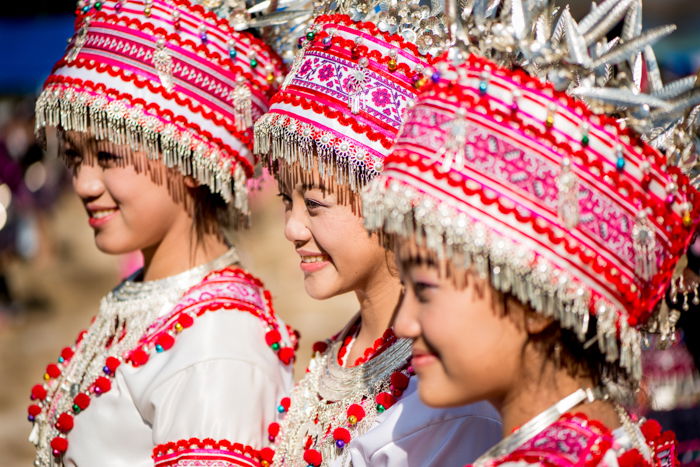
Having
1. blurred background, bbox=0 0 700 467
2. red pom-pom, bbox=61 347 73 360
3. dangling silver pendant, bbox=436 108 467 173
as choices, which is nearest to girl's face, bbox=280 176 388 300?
dangling silver pendant, bbox=436 108 467 173

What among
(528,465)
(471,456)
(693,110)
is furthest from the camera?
(471,456)

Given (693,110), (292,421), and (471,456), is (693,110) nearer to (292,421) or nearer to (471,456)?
(471,456)

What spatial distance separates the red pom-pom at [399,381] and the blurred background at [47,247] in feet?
14.7

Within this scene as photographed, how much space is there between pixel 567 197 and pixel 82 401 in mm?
1798

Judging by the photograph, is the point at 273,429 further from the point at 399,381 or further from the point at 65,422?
the point at 65,422

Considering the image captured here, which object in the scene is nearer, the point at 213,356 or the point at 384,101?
the point at 384,101

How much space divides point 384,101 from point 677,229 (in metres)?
0.86

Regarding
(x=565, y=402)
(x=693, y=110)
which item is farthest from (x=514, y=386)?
(x=693, y=110)

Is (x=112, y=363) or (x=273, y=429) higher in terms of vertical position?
(x=112, y=363)

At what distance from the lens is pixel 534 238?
1782mm

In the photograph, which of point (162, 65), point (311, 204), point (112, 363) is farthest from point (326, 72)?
point (112, 363)

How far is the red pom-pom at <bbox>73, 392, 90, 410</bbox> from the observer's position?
2896 millimetres

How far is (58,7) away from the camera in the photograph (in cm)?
1368

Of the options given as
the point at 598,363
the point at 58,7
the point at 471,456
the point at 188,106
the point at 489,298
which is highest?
the point at 58,7
